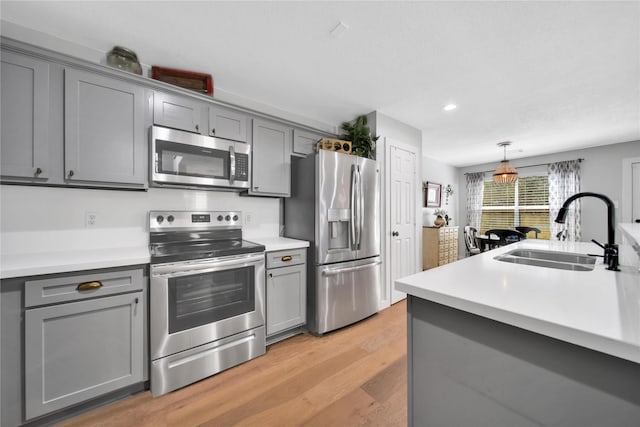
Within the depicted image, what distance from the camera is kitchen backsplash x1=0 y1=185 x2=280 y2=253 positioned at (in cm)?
168

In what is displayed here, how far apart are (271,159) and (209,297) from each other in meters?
1.46

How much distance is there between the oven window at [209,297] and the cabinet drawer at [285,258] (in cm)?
21

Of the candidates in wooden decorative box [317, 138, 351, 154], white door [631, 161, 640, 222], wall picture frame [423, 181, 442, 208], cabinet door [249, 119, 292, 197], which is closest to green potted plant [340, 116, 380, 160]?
wooden decorative box [317, 138, 351, 154]

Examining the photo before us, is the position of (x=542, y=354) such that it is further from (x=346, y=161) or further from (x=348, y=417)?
(x=346, y=161)

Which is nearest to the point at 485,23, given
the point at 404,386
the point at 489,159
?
the point at 404,386

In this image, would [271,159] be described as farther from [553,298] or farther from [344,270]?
[553,298]

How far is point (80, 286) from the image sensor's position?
1.42 m

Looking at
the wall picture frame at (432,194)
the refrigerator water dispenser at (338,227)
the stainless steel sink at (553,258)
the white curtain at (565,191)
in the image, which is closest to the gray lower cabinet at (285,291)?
the refrigerator water dispenser at (338,227)

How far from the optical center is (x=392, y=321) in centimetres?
278

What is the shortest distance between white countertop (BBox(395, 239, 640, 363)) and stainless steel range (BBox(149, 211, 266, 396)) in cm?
143

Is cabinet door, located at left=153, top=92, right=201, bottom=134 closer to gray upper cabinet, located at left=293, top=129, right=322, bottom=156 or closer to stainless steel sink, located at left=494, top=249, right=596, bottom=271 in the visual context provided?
gray upper cabinet, located at left=293, top=129, right=322, bottom=156

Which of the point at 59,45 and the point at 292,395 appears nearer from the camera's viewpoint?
the point at 292,395

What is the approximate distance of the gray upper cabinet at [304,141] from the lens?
279 centimetres

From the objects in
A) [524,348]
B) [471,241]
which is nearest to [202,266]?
[524,348]
